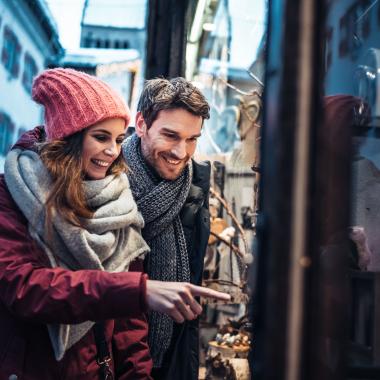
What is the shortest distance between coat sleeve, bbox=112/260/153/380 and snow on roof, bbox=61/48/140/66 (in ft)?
6.25

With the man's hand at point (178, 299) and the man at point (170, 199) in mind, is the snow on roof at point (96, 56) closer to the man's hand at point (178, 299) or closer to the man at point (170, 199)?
the man at point (170, 199)

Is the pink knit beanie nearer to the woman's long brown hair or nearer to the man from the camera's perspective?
the woman's long brown hair

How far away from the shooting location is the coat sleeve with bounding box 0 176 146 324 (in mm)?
1556

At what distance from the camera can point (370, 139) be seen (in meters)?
1.71

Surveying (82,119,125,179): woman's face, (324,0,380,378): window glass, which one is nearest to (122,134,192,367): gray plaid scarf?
(82,119,125,179): woman's face

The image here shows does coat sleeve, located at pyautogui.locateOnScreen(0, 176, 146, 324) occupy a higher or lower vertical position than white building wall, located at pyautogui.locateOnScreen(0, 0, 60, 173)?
lower

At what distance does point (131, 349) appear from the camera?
6.94ft

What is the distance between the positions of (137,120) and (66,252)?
0.91m

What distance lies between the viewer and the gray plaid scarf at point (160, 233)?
91.7 inches

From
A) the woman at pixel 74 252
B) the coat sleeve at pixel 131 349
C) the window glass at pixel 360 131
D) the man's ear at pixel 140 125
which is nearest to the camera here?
the window glass at pixel 360 131

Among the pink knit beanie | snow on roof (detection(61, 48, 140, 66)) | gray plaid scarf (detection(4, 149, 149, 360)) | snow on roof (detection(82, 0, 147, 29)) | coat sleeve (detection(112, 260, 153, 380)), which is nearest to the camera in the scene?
gray plaid scarf (detection(4, 149, 149, 360))

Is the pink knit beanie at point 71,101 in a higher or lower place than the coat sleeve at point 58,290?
higher

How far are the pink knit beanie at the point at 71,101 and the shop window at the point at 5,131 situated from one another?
174 centimetres

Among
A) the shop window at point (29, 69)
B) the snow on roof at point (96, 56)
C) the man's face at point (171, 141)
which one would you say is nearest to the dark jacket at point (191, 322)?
the man's face at point (171, 141)
